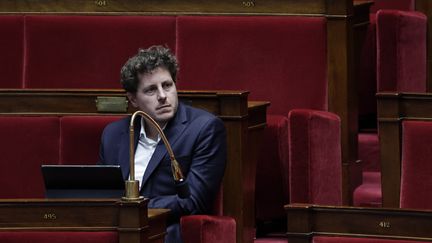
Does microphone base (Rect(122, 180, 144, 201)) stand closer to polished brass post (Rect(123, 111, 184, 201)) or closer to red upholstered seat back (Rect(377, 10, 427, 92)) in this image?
polished brass post (Rect(123, 111, 184, 201))

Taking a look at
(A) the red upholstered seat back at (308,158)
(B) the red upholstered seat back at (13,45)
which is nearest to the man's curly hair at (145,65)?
(A) the red upholstered seat back at (308,158)

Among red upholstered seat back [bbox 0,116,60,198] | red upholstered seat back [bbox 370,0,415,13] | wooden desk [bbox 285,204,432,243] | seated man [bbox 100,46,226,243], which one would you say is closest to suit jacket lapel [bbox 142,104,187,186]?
seated man [bbox 100,46,226,243]

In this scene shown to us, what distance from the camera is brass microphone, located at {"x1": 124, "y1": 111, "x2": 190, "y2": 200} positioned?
878 millimetres

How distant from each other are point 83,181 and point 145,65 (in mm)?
128

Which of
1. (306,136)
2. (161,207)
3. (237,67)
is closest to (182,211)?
(161,207)

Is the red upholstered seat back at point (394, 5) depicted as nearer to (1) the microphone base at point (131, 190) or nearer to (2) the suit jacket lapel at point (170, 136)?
(2) the suit jacket lapel at point (170, 136)

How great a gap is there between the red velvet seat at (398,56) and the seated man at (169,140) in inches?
7.6

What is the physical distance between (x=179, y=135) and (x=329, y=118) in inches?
5.2

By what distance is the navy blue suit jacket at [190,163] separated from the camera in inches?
38.8

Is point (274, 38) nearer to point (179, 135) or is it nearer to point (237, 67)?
point (237, 67)

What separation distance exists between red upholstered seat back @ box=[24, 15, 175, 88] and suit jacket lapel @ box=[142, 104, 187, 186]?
0.65 ft

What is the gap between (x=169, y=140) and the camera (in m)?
1.01

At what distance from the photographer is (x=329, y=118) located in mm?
1063

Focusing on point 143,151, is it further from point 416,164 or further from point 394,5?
point 394,5
